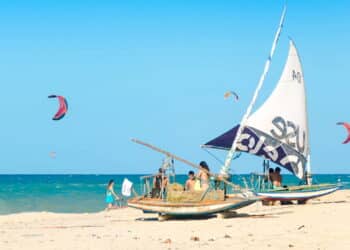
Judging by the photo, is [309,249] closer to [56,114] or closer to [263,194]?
[263,194]

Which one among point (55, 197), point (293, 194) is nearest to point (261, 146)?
point (293, 194)

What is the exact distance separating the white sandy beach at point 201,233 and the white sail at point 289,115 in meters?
4.96

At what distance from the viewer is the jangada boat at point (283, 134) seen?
24.6 metres

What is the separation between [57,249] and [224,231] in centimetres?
391

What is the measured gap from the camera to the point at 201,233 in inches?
620

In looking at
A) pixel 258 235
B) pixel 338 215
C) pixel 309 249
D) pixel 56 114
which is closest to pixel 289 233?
pixel 258 235

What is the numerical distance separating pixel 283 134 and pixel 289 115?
3.41 ft

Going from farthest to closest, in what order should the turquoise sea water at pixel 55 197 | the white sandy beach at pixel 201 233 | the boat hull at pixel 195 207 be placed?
1. the turquoise sea water at pixel 55 197
2. the boat hull at pixel 195 207
3. the white sandy beach at pixel 201 233

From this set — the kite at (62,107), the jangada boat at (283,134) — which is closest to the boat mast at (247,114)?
the jangada boat at (283,134)

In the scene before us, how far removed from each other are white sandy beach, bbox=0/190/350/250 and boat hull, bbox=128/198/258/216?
0.82 feet

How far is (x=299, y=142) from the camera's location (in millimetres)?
25797

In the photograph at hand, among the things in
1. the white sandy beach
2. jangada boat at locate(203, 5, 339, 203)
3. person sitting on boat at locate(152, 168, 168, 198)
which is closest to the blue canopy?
jangada boat at locate(203, 5, 339, 203)

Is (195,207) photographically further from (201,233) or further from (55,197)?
(55,197)

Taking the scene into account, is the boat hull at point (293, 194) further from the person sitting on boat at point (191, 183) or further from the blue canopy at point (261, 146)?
the person sitting on boat at point (191, 183)
